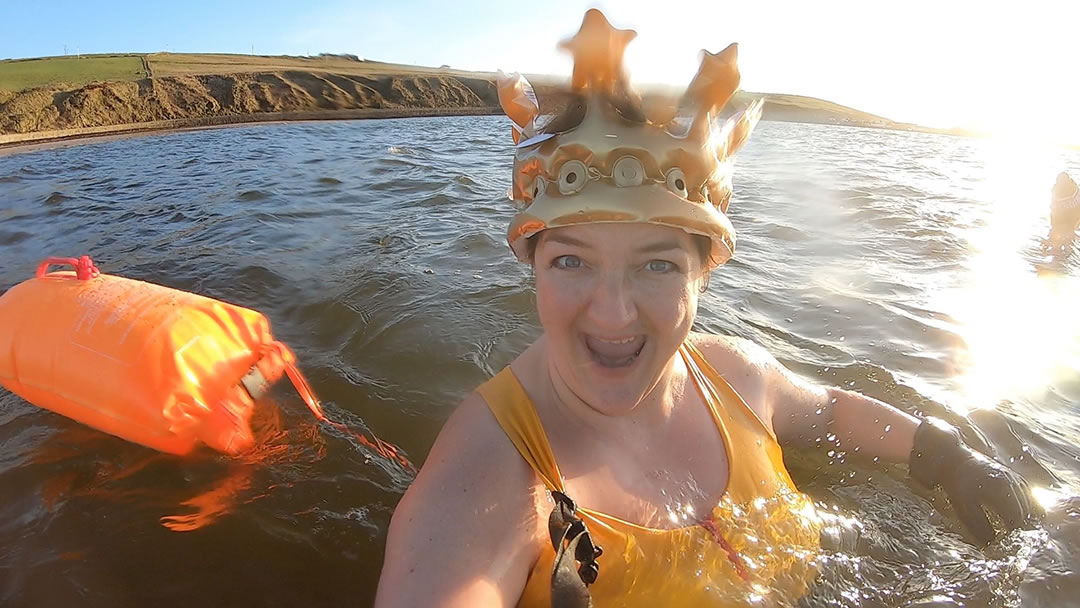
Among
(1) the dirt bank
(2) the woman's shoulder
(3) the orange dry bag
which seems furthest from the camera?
(1) the dirt bank

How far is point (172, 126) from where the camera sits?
2681 centimetres

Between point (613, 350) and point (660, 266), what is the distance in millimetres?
287

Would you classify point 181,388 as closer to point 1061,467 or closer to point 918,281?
point 1061,467

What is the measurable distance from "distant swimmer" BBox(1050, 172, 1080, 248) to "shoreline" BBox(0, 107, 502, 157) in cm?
2391

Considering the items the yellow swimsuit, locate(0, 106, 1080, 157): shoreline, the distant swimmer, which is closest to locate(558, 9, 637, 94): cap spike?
the yellow swimsuit

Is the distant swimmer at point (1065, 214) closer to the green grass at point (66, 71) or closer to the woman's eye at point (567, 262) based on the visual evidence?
the woman's eye at point (567, 262)

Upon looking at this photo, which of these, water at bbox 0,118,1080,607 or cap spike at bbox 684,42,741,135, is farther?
water at bbox 0,118,1080,607

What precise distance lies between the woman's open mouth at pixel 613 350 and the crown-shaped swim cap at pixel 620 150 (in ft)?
1.18

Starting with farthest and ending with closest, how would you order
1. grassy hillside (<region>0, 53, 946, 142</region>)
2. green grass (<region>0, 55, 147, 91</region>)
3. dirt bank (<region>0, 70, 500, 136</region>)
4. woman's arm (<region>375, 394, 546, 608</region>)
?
green grass (<region>0, 55, 147, 91</region>), grassy hillside (<region>0, 53, 946, 142</region>), dirt bank (<region>0, 70, 500, 136</region>), woman's arm (<region>375, 394, 546, 608</region>)

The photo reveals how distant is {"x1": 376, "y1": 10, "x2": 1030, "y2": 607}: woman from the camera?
1.70 m

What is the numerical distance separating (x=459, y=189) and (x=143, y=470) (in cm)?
Answer: 735

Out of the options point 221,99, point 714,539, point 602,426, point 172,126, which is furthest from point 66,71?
point 714,539

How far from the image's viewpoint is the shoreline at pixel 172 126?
20.7m

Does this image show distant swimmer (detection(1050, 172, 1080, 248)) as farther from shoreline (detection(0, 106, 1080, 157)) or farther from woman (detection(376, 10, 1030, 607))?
shoreline (detection(0, 106, 1080, 157))
